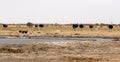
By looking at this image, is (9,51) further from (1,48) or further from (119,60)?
(119,60)

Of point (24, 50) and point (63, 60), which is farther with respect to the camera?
point (24, 50)

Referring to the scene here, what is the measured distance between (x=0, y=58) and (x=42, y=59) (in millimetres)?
3218

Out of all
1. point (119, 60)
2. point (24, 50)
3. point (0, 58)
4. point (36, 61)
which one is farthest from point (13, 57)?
point (119, 60)

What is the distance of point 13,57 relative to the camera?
3023cm

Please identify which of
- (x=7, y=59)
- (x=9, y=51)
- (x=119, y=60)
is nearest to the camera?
(x=119, y=60)

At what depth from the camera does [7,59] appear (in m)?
28.9

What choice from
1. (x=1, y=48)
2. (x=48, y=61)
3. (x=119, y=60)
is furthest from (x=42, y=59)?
(x=1, y=48)

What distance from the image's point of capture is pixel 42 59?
28906mm

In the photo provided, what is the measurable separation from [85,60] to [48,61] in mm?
2635

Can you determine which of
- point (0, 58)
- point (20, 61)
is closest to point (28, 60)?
point (20, 61)

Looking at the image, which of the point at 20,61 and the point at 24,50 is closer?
the point at 20,61

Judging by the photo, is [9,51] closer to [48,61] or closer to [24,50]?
[24,50]

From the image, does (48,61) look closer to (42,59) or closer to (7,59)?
(42,59)

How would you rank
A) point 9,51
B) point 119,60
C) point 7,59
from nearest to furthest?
point 119,60 → point 7,59 → point 9,51
